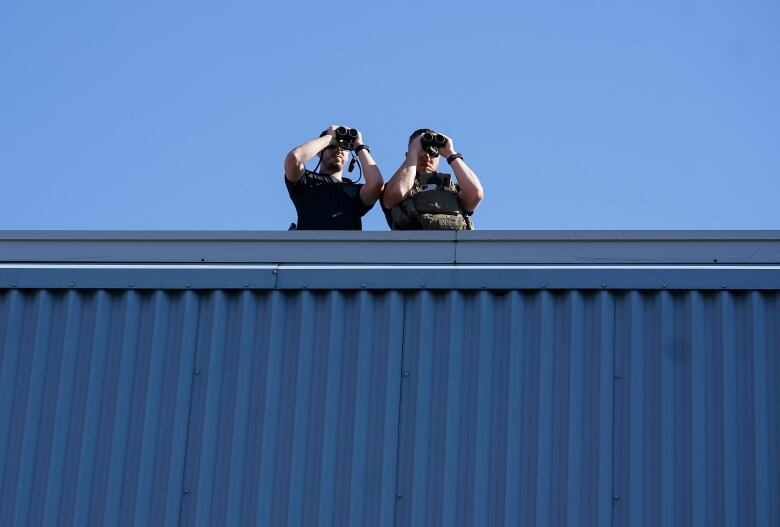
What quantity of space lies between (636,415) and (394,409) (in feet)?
4.78

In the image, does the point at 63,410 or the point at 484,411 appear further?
the point at 63,410

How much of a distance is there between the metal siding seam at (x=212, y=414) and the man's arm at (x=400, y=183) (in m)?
1.48

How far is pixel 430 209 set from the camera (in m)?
9.89

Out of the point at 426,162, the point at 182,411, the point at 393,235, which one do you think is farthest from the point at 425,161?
the point at 182,411

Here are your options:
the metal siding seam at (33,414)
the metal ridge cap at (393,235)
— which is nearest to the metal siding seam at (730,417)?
the metal ridge cap at (393,235)

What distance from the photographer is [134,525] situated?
881 centimetres

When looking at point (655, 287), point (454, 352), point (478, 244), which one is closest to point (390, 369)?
point (454, 352)

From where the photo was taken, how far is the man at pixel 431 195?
9.87m

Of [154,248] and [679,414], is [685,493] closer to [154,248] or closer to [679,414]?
[679,414]

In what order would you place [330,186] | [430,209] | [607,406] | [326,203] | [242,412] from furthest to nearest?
1. [330,186]
2. [326,203]
3. [430,209]
4. [242,412]
5. [607,406]

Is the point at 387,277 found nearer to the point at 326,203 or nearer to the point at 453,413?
the point at 453,413

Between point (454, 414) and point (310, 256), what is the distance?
4.50 feet

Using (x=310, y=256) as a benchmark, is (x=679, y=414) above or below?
below

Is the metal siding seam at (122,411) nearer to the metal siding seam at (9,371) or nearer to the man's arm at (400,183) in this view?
the metal siding seam at (9,371)
